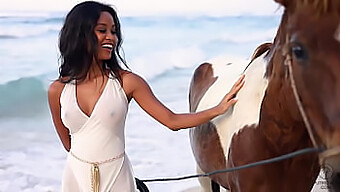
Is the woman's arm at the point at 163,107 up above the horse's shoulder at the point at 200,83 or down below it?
above

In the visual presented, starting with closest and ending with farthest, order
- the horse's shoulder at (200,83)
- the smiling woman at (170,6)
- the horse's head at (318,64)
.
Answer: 1. the horse's head at (318,64)
2. the horse's shoulder at (200,83)
3. the smiling woman at (170,6)

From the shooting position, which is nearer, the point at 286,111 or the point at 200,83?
the point at 286,111

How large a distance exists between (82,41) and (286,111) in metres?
0.57

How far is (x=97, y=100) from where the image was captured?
4.59 ft

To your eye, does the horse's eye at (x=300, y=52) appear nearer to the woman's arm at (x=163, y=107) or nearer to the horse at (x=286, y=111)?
the horse at (x=286, y=111)

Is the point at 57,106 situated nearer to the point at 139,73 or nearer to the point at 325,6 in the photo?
the point at 325,6

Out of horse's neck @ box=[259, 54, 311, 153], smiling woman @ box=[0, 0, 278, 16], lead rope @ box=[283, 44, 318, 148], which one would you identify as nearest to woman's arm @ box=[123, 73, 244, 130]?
horse's neck @ box=[259, 54, 311, 153]

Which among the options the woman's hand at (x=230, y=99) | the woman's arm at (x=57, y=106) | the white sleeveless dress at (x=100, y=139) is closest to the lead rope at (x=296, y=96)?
the woman's hand at (x=230, y=99)

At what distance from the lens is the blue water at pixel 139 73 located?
11.7 feet

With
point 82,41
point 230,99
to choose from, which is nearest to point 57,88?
point 82,41

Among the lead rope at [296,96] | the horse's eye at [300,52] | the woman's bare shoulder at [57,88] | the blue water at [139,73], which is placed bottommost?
the blue water at [139,73]

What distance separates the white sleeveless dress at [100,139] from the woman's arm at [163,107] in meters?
0.04

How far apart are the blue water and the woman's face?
177 centimetres

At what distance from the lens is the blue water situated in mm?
3578
